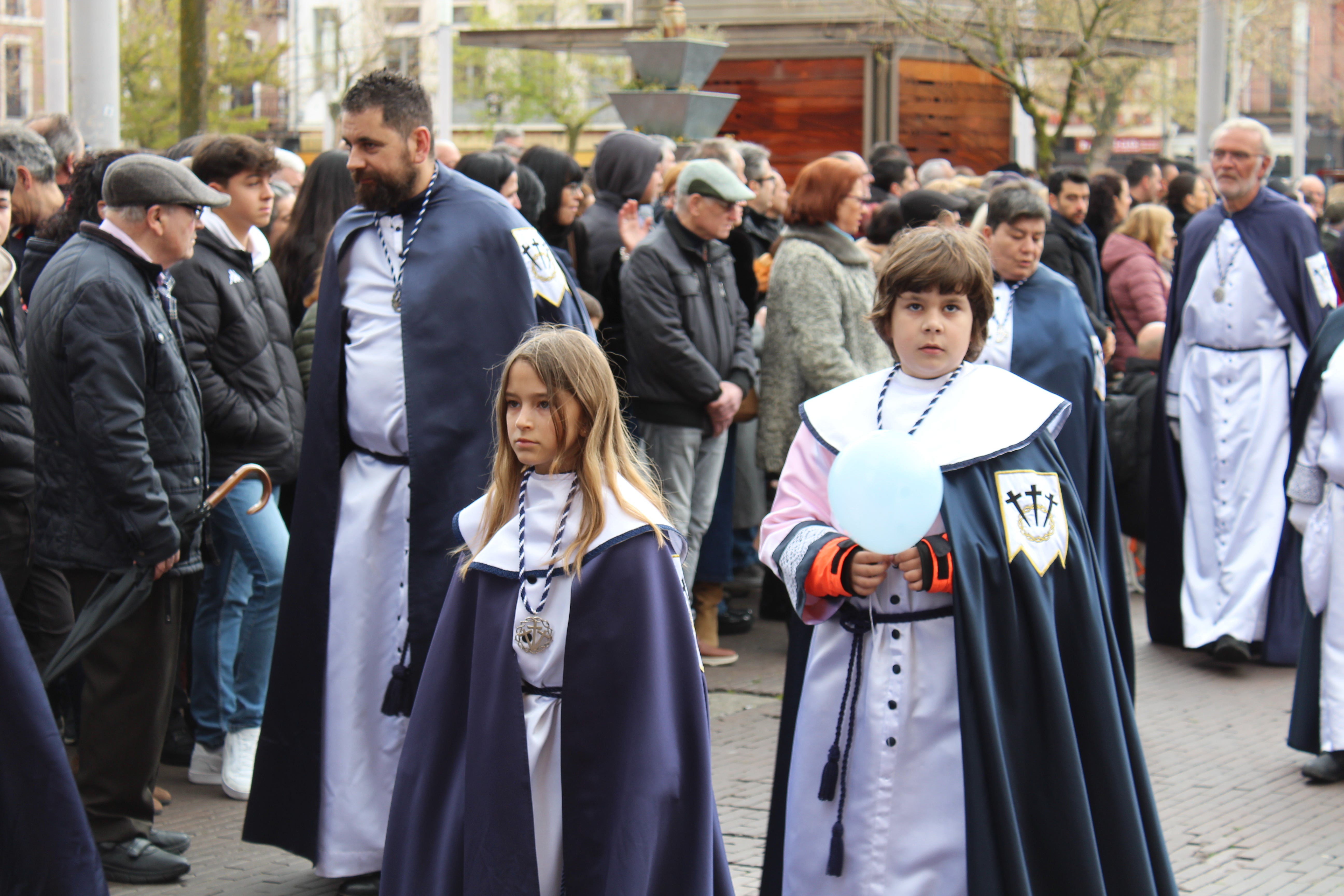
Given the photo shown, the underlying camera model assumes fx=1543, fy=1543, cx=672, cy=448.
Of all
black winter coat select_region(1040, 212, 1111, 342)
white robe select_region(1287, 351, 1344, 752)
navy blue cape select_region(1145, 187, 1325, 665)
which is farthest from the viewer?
black winter coat select_region(1040, 212, 1111, 342)

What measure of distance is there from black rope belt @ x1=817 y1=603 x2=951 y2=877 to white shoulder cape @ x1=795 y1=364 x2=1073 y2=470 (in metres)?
0.34

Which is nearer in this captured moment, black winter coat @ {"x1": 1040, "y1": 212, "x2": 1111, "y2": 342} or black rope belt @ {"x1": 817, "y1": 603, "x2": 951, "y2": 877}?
black rope belt @ {"x1": 817, "y1": 603, "x2": 951, "y2": 877}

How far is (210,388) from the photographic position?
17.1ft

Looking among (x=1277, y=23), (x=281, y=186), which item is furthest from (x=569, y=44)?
(x=1277, y=23)

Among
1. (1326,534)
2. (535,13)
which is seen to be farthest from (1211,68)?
(535,13)

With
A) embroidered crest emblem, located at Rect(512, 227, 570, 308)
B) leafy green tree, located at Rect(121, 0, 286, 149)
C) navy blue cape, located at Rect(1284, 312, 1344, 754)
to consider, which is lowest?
navy blue cape, located at Rect(1284, 312, 1344, 754)

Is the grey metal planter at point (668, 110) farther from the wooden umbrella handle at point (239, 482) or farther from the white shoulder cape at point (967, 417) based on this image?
the white shoulder cape at point (967, 417)

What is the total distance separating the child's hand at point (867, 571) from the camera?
10.8ft

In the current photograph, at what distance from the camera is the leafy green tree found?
2547cm

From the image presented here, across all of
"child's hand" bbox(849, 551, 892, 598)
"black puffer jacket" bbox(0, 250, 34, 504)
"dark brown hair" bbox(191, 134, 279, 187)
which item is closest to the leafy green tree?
"dark brown hair" bbox(191, 134, 279, 187)

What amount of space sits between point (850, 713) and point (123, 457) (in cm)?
222

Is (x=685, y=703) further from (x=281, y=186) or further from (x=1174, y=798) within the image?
(x=281, y=186)

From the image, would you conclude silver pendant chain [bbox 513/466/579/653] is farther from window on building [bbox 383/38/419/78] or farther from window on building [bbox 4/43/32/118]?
window on building [bbox 4/43/32/118]

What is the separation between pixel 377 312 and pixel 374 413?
289 millimetres
